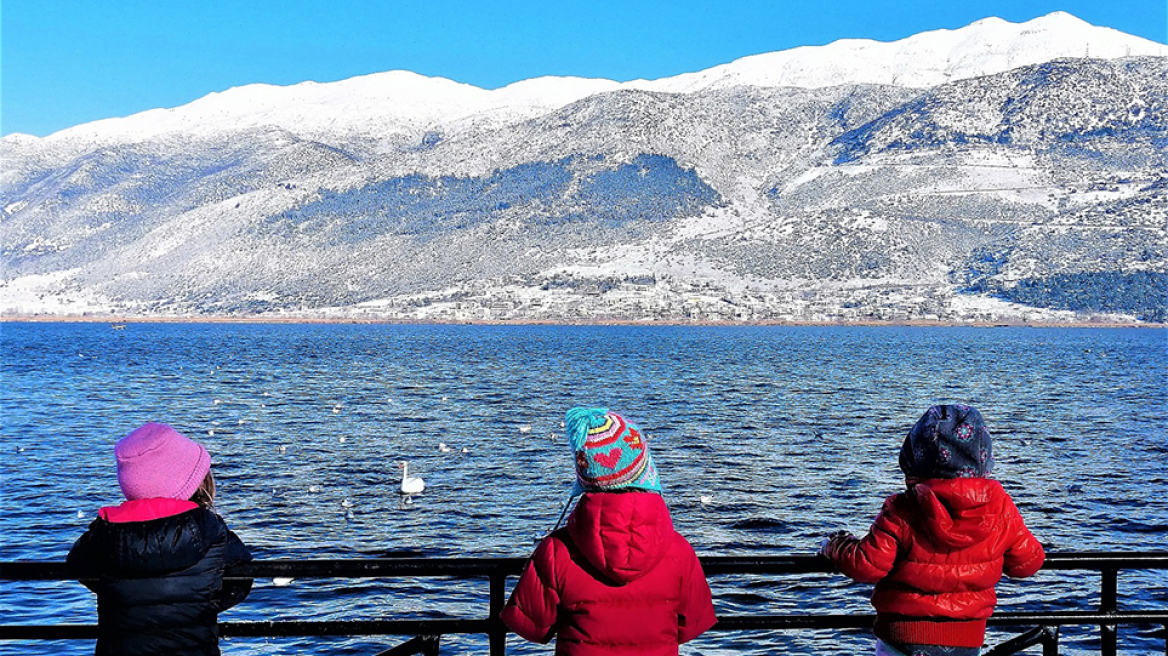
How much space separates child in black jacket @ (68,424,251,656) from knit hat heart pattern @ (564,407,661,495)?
4.40ft

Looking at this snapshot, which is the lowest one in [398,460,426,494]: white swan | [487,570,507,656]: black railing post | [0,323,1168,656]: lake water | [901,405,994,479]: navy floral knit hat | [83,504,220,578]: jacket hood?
[0,323,1168,656]: lake water

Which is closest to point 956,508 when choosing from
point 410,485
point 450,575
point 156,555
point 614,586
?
point 614,586

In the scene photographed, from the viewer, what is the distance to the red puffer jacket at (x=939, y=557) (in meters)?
4.43

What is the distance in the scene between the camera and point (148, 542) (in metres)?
4.07

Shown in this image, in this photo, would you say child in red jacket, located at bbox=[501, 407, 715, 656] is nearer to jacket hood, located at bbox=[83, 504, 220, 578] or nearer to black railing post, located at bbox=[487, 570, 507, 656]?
black railing post, located at bbox=[487, 570, 507, 656]

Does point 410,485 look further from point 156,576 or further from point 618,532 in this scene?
point 618,532

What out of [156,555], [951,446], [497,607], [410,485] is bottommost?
[410,485]

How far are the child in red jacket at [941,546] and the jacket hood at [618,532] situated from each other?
79 cm

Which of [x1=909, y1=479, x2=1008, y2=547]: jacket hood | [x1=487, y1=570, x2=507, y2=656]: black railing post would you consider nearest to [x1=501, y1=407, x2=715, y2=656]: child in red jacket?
[x1=487, y1=570, x2=507, y2=656]: black railing post

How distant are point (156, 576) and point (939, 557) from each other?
2879mm

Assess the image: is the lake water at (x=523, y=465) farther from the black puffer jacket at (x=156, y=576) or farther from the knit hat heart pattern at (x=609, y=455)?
the knit hat heart pattern at (x=609, y=455)

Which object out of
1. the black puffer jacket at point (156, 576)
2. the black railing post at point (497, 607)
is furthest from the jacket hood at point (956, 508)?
the black puffer jacket at point (156, 576)

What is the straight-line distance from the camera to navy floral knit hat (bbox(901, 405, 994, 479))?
4.39 m

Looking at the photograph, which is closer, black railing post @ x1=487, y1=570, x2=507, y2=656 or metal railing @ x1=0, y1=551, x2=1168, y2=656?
metal railing @ x1=0, y1=551, x2=1168, y2=656
